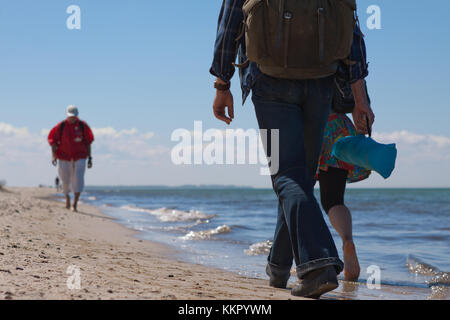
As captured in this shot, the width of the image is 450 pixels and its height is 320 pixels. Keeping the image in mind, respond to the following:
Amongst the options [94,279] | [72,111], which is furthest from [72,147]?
[94,279]

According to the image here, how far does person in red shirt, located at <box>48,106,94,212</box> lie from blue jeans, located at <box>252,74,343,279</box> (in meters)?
8.07

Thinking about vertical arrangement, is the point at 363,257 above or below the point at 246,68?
below

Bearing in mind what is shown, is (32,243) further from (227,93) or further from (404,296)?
(404,296)

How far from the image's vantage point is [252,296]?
248 centimetres

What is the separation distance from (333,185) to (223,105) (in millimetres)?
1347

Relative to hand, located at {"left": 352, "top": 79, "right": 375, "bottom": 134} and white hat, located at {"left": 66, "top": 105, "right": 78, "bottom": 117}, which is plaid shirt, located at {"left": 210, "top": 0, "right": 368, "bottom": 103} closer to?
hand, located at {"left": 352, "top": 79, "right": 375, "bottom": 134}

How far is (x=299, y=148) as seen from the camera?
7.93 ft

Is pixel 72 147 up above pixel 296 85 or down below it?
below

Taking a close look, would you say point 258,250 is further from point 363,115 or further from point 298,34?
point 298,34

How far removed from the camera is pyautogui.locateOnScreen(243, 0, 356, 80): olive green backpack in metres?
2.23

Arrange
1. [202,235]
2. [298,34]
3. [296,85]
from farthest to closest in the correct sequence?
[202,235] → [296,85] → [298,34]

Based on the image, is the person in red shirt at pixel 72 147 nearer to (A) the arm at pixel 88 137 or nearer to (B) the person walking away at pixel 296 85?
(A) the arm at pixel 88 137
